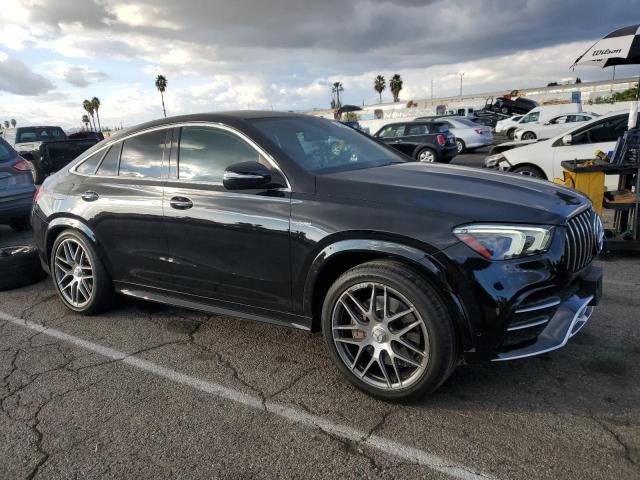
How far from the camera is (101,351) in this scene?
12.7 feet

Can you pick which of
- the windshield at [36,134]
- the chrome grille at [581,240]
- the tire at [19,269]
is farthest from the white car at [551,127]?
the tire at [19,269]

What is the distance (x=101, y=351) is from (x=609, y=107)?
1300 inches

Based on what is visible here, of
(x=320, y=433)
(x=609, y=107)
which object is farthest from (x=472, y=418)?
(x=609, y=107)

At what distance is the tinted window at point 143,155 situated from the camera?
4.01m

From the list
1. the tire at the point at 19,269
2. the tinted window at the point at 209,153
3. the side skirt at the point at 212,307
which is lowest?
the tire at the point at 19,269

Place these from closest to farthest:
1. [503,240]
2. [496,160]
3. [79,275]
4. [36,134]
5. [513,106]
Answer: [503,240] < [79,275] < [496,160] < [36,134] < [513,106]

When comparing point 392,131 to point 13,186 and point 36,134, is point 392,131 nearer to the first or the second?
Answer: point 13,186

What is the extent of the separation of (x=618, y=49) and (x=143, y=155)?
637 centimetres

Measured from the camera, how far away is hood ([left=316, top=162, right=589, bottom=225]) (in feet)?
9.15

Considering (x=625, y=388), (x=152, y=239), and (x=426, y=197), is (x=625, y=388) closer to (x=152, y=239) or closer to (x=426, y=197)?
(x=426, y=197)

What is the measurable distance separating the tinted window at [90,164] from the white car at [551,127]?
2118 cm

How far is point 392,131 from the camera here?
687 inches

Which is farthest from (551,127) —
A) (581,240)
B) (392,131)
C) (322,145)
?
(581,240)

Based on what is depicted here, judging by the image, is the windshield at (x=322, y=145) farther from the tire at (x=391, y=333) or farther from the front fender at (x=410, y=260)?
the tire at (x=391, y=333)
